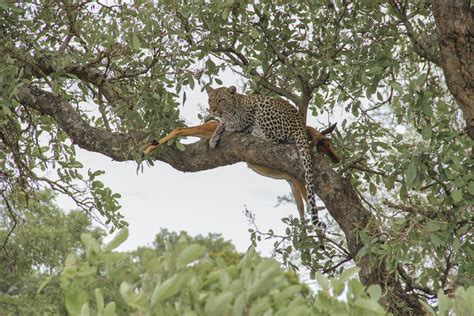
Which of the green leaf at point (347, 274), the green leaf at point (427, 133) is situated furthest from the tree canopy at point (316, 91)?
the green leaf at point (347, 274)

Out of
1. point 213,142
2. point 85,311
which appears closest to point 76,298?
point 85,311

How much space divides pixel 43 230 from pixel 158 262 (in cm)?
1474

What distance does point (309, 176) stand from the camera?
5.73 metres

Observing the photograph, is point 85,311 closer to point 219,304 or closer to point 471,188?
point 219,304

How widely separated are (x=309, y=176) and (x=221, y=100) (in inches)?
66.6

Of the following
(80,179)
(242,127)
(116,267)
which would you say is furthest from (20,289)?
(116,267)

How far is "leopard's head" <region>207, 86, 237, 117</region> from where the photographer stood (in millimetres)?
6953

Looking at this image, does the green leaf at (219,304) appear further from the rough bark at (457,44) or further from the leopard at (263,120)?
the leopard at (263,120)

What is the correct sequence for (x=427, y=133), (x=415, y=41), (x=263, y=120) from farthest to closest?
(x=263, y=120)
(x=415, y=41)
(x=427, y=133)

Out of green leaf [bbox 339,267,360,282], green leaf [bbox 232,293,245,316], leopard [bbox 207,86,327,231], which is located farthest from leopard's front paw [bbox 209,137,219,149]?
green leaf [bbox 232,293,245,316]

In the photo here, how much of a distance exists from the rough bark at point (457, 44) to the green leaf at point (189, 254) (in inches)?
115

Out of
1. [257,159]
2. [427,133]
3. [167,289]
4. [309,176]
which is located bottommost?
[167,289]

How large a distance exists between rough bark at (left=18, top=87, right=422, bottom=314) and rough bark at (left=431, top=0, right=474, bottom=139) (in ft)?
3.37

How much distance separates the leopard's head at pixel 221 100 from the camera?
6.95 metres
